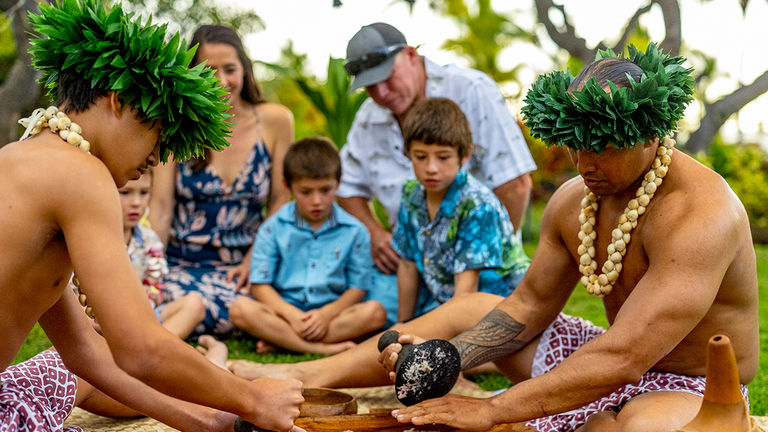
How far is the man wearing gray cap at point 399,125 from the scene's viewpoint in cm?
510

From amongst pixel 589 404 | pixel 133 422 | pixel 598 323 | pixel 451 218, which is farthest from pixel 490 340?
pixel 598 323

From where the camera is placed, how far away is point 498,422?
2.73 meters

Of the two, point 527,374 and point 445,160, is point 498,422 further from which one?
point 445,160

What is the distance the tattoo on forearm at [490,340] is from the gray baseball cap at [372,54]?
7.07 feet

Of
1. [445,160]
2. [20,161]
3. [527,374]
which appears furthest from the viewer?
[445,160]

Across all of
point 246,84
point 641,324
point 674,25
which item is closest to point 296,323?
point 246,84

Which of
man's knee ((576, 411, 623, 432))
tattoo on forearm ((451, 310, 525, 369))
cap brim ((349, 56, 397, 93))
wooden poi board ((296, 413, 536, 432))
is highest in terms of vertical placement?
cap brim ((349, 56, 397, 93))

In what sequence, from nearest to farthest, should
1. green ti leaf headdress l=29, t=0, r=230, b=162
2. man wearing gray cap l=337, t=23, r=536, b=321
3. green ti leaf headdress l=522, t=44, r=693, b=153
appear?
1. green ti leaf headdress l=29, t=0, r=230, b=162
2. green ti leaf headdress l=522, t=44, r=693, b=153
3. man wearing gray cap l=337, t=23, r=536, b=321

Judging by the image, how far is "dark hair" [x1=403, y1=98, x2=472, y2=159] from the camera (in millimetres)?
4418

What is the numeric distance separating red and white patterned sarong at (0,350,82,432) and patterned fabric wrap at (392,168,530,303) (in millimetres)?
2250

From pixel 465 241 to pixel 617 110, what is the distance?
6.64ft

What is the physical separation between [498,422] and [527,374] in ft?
2.44

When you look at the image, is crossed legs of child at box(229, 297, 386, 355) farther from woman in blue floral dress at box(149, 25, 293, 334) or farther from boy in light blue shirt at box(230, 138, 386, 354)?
woman in blue floral dress at box(149, 25, 293, 334)

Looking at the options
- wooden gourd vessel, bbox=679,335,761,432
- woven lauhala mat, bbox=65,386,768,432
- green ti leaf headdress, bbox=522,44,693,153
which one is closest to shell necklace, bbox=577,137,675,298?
green ti leaf headdress, bbox=522,44,693,153
